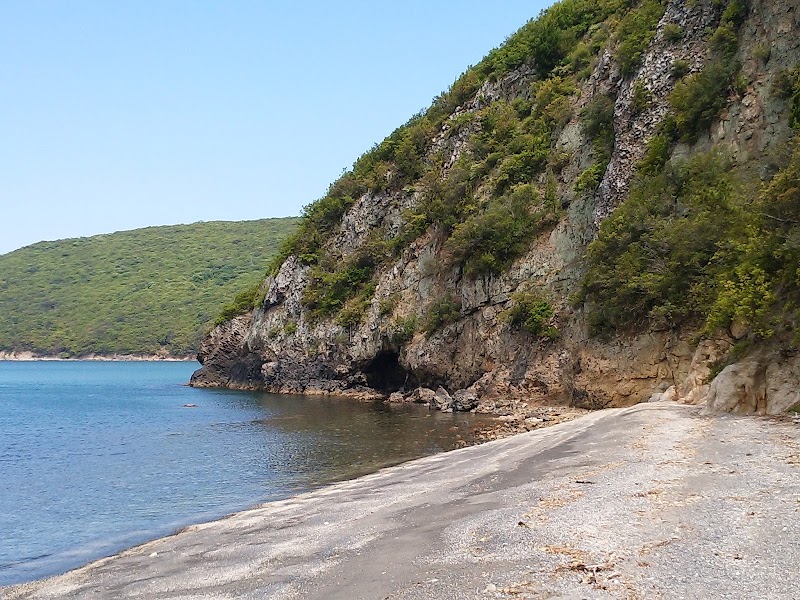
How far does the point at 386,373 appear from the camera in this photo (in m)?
60.6

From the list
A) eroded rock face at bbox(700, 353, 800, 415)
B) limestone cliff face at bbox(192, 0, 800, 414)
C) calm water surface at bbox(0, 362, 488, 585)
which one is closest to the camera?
calm water surface at bbox(0, 362, 488, 585)

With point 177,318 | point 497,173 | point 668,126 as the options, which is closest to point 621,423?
point 668,126

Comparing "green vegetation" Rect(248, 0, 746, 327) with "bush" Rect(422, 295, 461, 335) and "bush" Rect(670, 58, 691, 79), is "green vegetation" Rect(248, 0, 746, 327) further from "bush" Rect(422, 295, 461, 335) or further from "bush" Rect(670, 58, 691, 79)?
"bush" Rect(422, 295, 461, 335)

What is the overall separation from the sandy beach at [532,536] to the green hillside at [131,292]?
423ft

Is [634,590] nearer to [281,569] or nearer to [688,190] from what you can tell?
[281,569]

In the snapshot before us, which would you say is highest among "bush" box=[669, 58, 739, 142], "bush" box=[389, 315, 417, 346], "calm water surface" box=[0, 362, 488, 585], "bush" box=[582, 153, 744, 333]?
"bush" box=[669, 58, 739, 142]

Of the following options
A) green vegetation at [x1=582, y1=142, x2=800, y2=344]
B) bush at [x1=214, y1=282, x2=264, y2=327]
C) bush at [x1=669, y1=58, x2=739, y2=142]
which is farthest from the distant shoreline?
bush at [x1=669, y1=58, x2=739, y2=142]

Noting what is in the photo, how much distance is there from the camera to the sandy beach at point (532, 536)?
25.9ft

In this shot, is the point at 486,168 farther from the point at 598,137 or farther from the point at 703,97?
the point at 703,97

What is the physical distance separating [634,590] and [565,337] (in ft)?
115

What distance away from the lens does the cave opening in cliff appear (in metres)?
58.9

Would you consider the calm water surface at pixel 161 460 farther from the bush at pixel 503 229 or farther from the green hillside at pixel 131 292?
the green hillside at pixel 131 292

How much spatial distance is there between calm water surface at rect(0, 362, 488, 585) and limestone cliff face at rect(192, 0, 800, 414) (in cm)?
604

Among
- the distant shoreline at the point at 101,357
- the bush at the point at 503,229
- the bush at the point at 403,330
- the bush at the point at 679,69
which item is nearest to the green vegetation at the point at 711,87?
the bush at the point at 679,69
